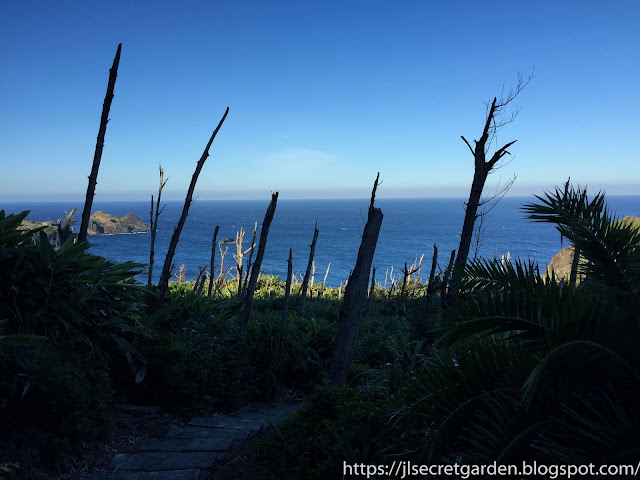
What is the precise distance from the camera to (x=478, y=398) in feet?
8.52

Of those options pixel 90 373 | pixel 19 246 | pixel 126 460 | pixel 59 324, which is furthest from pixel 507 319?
pixel 19 246

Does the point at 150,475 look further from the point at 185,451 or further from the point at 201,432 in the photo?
the point at 201,432

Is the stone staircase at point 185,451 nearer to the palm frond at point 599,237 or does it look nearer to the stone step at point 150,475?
the stone step at point 150,475

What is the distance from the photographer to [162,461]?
155 inches

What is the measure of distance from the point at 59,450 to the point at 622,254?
14.9 feet

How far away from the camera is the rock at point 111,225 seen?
318ft

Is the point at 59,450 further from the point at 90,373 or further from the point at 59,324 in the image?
the point at 59,324

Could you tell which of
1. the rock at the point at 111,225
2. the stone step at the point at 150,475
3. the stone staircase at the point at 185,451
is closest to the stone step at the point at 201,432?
the stone staircase at the point at 185,451

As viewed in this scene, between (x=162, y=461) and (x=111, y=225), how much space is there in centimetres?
10667

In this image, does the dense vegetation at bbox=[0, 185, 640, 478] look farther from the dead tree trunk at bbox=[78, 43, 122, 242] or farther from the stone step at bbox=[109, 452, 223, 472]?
the dead tree trunk at bbox=[78, 43, 122, 242]

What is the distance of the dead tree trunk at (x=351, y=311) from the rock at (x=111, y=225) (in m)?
99.6

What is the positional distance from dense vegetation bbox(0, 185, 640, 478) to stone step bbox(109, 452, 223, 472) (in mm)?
397

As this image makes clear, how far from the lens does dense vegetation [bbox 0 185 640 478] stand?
2293mm

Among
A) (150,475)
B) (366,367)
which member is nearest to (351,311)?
(366,367)
